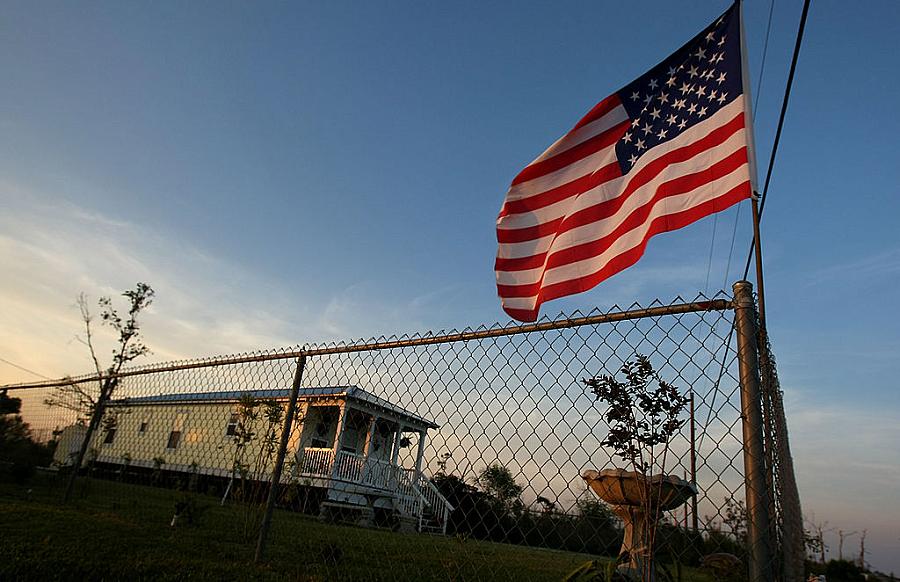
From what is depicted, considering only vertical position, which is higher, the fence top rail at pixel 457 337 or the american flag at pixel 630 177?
the american flag at pixel 630 177

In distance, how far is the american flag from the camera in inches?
121

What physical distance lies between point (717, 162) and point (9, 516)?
7.36 m

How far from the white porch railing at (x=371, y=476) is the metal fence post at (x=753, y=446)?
1234cm

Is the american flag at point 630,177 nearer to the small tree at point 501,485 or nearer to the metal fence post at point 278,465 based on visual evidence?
the small tree at point 501,485

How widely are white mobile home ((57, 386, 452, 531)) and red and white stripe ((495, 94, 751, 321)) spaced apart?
11.5ft

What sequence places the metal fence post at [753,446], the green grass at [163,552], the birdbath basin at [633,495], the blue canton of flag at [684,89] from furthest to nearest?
the green grass at [163,552], the blue canton of flag at [684,89], the birdbath basin at [633,495], the metal fence post at [753,446]

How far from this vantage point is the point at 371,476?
1532 cm

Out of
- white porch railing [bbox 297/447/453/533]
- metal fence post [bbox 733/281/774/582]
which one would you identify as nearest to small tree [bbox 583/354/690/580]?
metal fence post [bbox 733/281/774/582]

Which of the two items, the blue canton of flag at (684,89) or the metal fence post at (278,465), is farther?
the metal fence post at (278,465)

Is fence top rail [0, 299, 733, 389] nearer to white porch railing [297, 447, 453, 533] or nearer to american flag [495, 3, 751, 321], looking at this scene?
american flag [495, 3, 751, 321]

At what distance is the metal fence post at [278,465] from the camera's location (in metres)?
3.74

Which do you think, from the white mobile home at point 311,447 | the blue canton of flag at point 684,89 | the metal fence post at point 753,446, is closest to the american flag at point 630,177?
the blue canton of flag at point 684,89

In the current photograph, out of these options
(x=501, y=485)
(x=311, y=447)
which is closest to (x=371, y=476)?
(x=311, y=447)

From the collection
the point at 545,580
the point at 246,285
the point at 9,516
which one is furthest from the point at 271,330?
the point at 545,580
